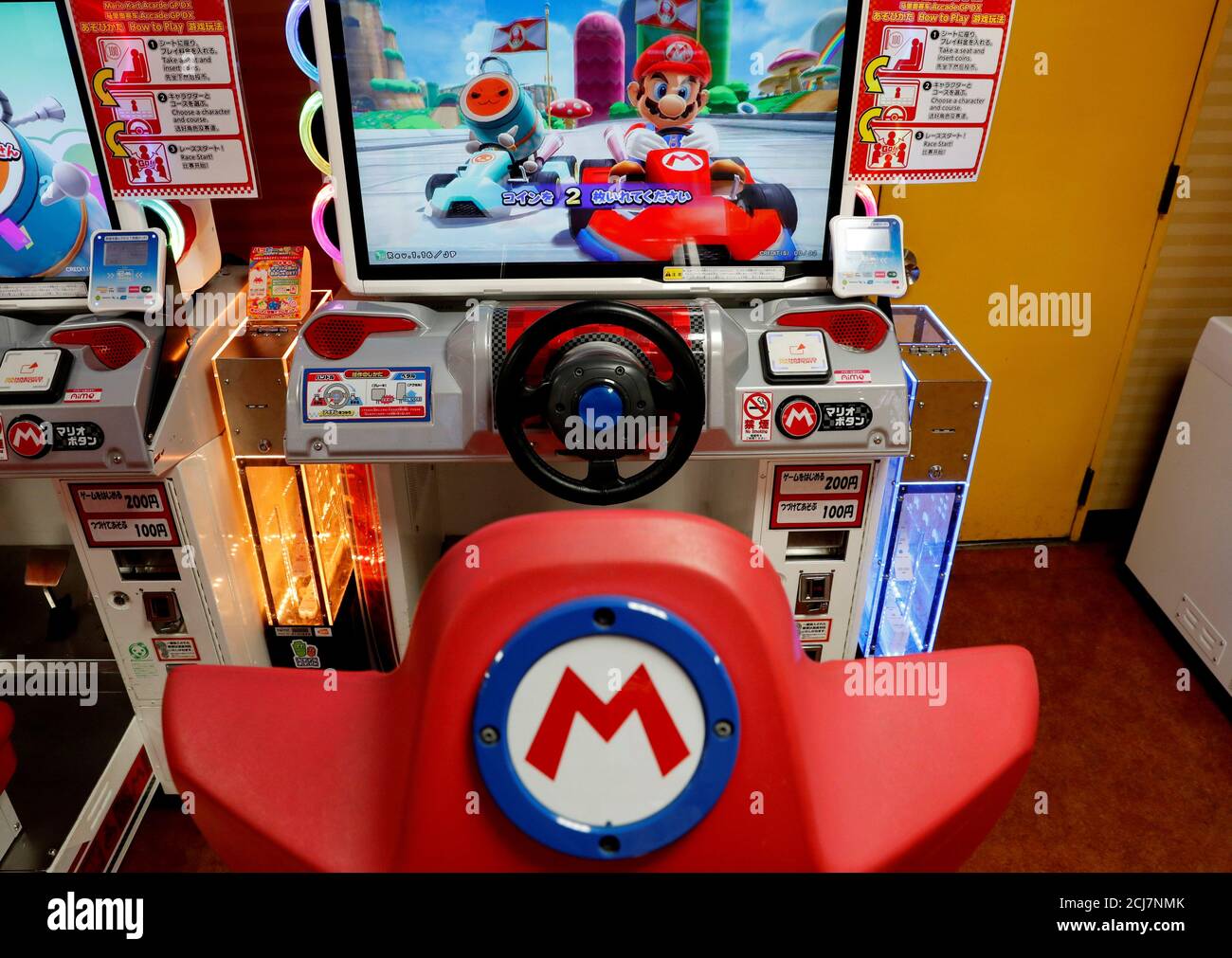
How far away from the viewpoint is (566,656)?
29.9 inches

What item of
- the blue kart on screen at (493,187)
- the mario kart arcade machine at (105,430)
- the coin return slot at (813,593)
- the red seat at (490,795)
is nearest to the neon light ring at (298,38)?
the blue kart on screen at (493,187)

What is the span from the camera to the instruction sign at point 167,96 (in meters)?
1.93

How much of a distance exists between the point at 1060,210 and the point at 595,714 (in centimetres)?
294

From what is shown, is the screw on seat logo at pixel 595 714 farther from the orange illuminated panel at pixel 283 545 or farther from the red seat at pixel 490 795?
the orange illuminated panel at pixel 283 545

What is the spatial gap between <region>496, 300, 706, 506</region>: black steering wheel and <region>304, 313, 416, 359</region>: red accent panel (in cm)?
49

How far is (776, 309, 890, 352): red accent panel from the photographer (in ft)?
6.65

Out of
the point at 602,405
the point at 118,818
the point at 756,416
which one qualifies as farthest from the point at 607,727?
the point at 118,818

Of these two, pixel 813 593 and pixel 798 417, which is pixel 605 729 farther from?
pixel 813 593

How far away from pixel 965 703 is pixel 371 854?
0.60 meters

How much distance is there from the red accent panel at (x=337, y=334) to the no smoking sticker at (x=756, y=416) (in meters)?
0.83

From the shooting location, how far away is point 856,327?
2033 millimetres

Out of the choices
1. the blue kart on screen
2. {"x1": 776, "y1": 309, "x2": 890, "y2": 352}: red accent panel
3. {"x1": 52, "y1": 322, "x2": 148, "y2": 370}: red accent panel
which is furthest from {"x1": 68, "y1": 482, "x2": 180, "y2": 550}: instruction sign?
{"x1": 776, "y1": 309, "x2": 890, "y2": 352}: red accent panel

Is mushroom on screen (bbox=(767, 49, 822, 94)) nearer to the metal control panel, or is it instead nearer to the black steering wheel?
the metal control panel
